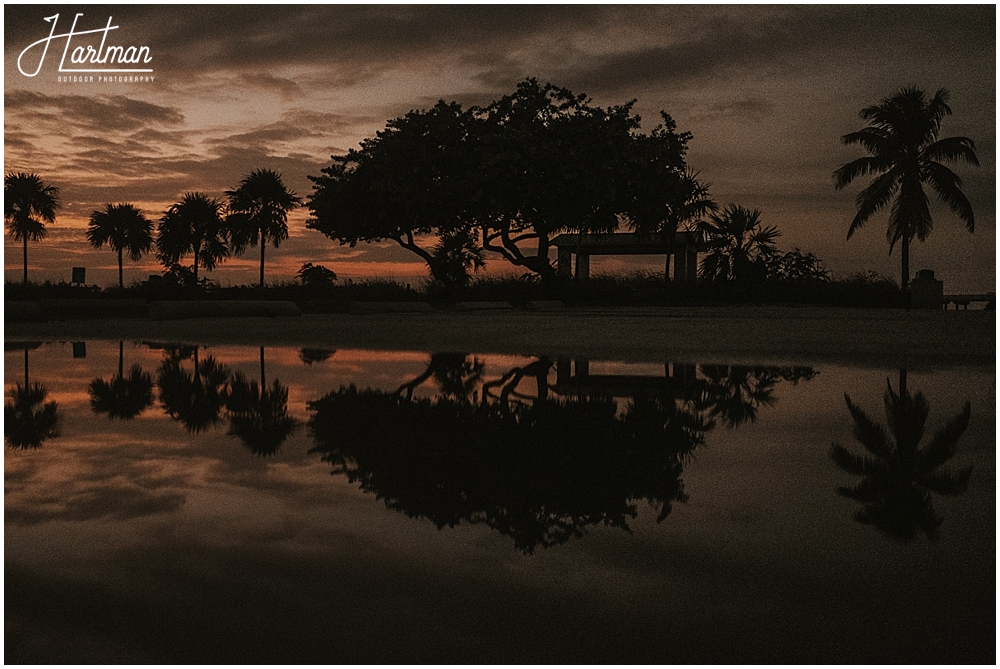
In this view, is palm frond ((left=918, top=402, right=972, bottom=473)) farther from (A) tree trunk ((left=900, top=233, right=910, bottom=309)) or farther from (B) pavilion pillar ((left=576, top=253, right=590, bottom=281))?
(B) pavilion pillar ((left=576, top=253, right=590, bottom=281))

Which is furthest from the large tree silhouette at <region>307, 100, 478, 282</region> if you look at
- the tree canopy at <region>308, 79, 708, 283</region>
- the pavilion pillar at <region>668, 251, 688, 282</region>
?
the pavilion pillar at <region>668, 251, 688, 282</region>

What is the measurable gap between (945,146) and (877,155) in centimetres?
235

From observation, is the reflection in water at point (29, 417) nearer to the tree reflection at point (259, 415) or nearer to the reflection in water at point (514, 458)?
the tree reflection at point (259, 415)

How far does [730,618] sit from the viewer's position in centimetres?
188

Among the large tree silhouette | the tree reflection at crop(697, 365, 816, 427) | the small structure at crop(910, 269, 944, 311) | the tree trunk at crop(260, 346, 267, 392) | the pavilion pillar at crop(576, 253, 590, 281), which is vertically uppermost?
the large tree silhouette

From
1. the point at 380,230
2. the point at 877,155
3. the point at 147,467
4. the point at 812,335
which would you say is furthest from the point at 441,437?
the point at 877,155

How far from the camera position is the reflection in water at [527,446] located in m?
2.75

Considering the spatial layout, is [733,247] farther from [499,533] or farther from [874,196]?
[499,533]

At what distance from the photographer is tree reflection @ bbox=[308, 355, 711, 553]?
8.89ft

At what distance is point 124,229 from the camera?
62.0 metres

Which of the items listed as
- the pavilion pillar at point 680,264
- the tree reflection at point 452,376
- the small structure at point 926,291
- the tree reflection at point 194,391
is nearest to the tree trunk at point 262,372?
the tree reflection at point 194,391

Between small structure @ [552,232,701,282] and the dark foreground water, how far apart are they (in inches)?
1310

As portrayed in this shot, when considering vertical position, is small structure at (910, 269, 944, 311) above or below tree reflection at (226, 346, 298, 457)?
above

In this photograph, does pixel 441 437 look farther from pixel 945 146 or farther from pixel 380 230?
pixel 945 146
